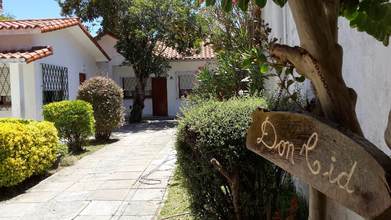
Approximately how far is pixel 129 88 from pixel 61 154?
1681 cm

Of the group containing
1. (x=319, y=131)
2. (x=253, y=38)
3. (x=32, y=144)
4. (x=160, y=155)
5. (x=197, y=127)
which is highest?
(x=253, y=38)

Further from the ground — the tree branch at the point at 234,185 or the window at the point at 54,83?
the window at the point at 54,83

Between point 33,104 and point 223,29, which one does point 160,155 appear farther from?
point 33,104

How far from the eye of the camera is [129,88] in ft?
90.8

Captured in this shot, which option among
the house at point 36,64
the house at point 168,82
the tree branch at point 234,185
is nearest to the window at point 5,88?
the house at point 36,64

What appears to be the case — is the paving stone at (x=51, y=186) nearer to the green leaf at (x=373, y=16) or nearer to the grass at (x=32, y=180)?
the grass at (x=32, y=180)

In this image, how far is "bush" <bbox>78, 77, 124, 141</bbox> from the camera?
1520 centimetres

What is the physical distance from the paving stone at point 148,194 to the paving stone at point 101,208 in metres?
0.41

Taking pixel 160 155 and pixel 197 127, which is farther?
pixel 160 155

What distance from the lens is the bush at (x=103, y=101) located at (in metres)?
15.2

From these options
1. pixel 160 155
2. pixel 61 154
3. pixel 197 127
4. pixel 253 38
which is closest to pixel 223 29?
pixel 253 38

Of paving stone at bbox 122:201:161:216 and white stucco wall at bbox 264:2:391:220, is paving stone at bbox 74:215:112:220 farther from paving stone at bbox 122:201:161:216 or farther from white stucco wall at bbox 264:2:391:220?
white stucco wall at bbox 264:2:391:220

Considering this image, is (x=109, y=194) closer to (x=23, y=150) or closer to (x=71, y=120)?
(x=23, y=150)

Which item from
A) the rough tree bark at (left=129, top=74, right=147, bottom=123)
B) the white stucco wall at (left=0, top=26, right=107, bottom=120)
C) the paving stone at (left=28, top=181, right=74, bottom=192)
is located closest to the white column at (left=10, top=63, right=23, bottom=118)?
the white stucco wall at (left=0, top=26, right=107, bottom=120)
